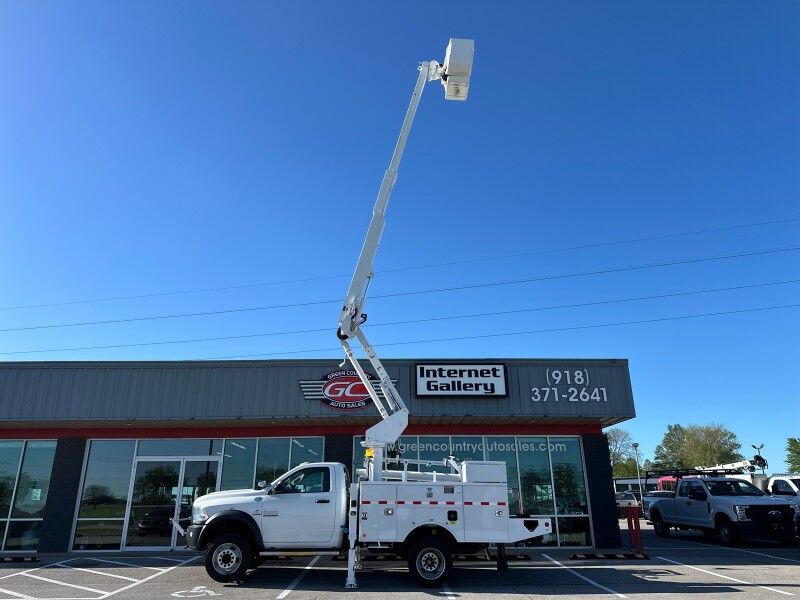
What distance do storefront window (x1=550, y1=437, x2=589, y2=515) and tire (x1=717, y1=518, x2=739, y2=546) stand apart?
4.88m

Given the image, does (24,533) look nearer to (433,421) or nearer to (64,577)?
(64,577)

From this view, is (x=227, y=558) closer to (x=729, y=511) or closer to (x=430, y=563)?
(x=430, y=563)

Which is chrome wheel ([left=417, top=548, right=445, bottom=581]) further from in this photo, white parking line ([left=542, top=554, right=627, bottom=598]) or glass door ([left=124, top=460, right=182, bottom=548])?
glass door ([left=124, top=460, right=182, bottom=548])

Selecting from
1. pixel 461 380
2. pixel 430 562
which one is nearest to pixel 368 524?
pixel 430 562

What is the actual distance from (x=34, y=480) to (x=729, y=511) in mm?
21050

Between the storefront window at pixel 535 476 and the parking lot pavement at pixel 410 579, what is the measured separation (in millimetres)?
1669

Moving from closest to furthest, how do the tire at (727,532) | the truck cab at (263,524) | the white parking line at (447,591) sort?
the white parking line at (447,591) < the truck cab at (263,524) < the tire at (727,532)

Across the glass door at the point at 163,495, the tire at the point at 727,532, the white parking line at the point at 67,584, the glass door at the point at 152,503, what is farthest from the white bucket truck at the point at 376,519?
the tire at the point at 727,532

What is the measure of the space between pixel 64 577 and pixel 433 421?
9.54 meters

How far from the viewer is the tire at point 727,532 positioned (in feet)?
55.9

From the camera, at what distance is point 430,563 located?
10.3 meters

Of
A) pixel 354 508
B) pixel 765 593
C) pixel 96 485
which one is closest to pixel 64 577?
pixel 96 485

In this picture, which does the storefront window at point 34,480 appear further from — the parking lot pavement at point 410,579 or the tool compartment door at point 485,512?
the tool compartment door at point 485,512

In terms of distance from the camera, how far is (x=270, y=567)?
12.4 meters
